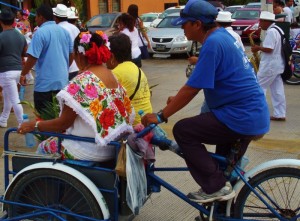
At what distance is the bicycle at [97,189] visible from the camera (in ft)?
10.6

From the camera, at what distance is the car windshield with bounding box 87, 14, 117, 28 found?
1734 centimetres

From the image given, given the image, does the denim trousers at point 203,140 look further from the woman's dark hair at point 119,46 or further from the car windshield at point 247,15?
the car windshield at point 247,15

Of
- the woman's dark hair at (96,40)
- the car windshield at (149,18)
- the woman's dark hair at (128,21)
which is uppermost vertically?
the woman's dark hair at (96,40)

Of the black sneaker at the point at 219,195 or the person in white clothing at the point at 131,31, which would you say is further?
the person in white clothing at the point at 131,31

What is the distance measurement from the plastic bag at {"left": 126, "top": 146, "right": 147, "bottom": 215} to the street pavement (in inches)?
37.1

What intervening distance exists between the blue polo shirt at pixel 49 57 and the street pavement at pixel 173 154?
1095 millimetres

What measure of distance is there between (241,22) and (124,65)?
17387mm

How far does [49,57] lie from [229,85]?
3.24 meters

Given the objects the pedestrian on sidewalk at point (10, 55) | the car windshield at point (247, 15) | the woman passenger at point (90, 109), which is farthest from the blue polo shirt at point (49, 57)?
the car windshield at point (247, 15)

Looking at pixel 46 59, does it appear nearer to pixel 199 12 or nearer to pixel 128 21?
pixel 128 21

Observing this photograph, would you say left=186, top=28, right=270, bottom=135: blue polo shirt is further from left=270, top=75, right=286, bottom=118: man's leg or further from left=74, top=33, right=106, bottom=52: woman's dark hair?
left=270, top=75, right=286, bottom=118: man's leg

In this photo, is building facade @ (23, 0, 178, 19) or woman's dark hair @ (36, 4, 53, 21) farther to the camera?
building facade @ (23, 0, 178, 19)

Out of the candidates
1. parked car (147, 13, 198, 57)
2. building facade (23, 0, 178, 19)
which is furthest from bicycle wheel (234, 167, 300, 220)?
building facade (23, 0, 178, 19)

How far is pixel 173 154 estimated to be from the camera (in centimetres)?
589
